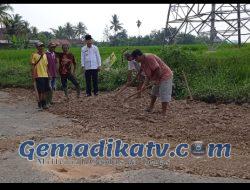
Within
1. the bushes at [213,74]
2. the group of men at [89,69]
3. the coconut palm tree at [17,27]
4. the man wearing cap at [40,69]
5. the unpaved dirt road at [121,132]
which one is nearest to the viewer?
the unpaved dirt road at [121,132]

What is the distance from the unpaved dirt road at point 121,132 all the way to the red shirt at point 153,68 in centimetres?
71

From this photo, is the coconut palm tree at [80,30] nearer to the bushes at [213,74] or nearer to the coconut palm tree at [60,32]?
the coconut palm tree at [60,32]

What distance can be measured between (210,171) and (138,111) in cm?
360

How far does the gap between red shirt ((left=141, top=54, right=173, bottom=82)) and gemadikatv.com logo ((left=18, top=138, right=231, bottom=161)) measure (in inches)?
78.9

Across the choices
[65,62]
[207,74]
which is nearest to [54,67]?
[65,62]

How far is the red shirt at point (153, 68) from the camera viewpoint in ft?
24.9

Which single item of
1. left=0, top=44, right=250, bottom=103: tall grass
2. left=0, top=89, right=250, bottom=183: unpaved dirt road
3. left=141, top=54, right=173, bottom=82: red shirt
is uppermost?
left=141, top=54, right=173, bottom=82: red shirt

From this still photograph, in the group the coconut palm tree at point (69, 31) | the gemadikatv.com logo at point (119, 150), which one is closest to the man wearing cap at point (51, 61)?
the gemadikatv.com logo at point (119, 150)

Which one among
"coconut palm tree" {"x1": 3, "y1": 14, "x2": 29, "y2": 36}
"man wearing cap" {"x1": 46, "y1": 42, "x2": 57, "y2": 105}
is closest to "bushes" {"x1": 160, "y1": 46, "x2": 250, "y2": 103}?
"man wearing cap" {"x1": 46, "y1": 42, "x2": 57, "y2": 105}

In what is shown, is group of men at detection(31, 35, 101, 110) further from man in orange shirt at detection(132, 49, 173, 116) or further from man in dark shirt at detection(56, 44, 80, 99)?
man in orange shirt at detection(132, 49, 173, 116)

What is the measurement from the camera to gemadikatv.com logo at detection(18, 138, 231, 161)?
5425 millimetres

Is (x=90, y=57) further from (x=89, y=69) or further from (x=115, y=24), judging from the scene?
(x=115, y=24)

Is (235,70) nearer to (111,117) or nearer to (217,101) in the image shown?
(217,101)

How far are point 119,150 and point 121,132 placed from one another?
3.56 ft
